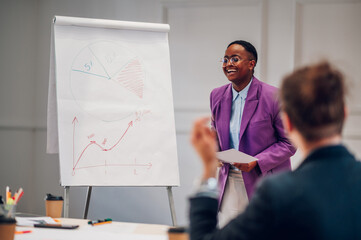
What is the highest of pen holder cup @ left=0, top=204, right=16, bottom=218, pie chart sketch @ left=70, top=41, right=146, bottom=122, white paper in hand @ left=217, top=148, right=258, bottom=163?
pie chart sketch @ left=70, top=41, right=146, bottom=122

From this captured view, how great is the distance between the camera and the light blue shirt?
261 cm

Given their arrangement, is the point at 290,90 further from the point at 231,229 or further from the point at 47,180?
the point at 47,180

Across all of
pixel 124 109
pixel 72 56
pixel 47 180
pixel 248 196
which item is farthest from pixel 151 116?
pixel 47 180

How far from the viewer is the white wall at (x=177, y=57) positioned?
363 cm

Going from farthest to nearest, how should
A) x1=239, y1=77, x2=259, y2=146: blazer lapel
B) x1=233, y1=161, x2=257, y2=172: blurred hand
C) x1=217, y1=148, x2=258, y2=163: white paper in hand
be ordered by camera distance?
1. x1=239, y1=77, x2=259, y2=146: blazer lapel
2. x1=233, y1=161, x2=257, y2=172: blurred hand
3. x1=217, y1=148, x2=258, y2=163: white paper in hand

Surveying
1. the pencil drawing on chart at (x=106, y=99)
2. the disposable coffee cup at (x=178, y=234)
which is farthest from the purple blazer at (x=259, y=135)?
the disposable coffee cup at (x=178, y=234)

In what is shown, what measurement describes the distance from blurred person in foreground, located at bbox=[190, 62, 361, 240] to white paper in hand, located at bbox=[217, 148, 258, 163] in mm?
1303

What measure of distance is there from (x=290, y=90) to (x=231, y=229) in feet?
1.01

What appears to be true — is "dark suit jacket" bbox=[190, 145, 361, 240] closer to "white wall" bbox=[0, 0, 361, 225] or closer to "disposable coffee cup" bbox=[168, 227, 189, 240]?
"disposable coffee cup" bbox=[168, 227, 189, 240]

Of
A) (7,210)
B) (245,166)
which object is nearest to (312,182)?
(7,210)

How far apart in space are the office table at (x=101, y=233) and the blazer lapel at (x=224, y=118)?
0.88 meters

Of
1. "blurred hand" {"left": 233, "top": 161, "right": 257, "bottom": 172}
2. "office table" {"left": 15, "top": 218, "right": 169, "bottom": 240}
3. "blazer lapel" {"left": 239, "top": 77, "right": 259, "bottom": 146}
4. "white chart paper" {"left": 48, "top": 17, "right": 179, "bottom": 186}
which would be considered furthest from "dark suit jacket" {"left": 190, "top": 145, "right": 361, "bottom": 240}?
"white chart paper" {"left": 48, "top": 17, "right": 179, "bottom": 186}

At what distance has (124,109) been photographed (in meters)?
2.86

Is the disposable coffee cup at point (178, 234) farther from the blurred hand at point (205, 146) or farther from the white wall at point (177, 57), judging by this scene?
the white wall at point (177, 57)
